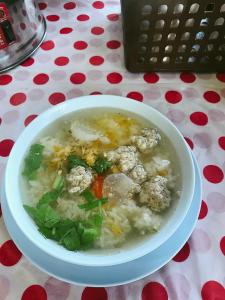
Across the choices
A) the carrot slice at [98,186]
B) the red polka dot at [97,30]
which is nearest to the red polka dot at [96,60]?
the red polka dot at [97,30]

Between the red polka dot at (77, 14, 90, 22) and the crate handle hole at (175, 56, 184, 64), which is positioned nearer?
the crate handle hole at (175, 56, 184, 64)

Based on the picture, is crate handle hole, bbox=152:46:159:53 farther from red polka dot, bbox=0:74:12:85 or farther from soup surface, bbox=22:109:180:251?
red polka dot, bbox=0:74:12:85

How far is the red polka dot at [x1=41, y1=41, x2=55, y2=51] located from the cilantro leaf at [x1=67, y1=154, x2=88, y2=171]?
18.9 inches

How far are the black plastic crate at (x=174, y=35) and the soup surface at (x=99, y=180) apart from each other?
23cm

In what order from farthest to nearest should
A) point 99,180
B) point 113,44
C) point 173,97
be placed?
point 113,44, point 173,97, point 99,180

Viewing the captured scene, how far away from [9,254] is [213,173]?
1.50 ft

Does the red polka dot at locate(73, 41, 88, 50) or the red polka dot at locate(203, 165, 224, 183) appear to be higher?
the red polka dot at locate(73, 41, 88, 50)

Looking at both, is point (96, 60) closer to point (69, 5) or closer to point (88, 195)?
point (69, 5)

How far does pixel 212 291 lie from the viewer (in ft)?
1.85

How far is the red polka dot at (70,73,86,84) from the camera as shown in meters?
0.91

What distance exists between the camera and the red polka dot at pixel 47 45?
100 centimetres

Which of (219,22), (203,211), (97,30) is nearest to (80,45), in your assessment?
(97,30)

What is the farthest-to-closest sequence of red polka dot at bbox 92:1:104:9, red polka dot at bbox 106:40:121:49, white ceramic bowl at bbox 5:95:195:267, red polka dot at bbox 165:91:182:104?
1. red polka dot at bbox 92:1:104:9
2. red polka dot at bbox 106:40:121:49
3. red polka dot at bbox 165:91:182:104
4. white ceramic bowl at bbox 5:95:195:267

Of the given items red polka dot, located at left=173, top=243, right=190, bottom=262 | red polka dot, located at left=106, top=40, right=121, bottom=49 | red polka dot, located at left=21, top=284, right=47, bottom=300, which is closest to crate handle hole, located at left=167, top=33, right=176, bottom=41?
red polka dot, located at left=106, top=40, right=121, bottom=49
